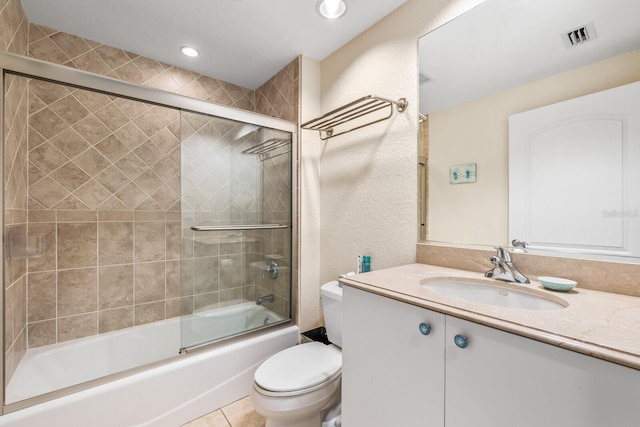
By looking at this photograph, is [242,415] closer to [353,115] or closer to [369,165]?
[369,165]

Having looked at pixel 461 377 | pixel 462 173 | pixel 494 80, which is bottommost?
pixel 461 377

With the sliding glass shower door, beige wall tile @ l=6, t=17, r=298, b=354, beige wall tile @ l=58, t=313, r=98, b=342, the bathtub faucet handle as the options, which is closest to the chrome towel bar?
the sliding glass shower door

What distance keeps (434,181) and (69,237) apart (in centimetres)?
224

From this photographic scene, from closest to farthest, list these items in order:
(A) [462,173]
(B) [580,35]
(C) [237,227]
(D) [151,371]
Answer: (B) [580,35] < (A) [462,173] < (D) [151,371] < (C) [237,227]

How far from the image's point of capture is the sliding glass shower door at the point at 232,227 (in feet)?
5.46

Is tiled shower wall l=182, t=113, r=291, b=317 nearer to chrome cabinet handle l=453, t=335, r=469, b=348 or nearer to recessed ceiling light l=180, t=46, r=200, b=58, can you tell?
recessed ceiling light l=180, t=46, r=200, b=58

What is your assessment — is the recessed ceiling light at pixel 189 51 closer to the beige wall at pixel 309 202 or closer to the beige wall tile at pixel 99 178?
the beige wall tile at pixel 99 178

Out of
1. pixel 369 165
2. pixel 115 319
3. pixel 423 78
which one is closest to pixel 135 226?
pixel 115 319

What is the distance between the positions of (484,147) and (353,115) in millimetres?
779

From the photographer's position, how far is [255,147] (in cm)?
189

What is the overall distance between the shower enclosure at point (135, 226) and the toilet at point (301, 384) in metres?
0.56

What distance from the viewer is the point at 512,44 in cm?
113

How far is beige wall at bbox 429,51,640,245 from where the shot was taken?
0.94m

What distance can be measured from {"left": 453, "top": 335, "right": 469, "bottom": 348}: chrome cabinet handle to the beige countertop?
0.05 meters
